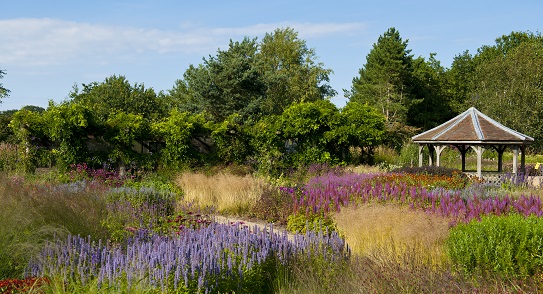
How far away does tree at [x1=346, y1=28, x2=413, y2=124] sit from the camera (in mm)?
46344

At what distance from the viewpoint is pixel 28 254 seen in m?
5.23

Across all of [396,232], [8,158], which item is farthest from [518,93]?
[396,232]

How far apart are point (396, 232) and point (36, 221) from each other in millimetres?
4091

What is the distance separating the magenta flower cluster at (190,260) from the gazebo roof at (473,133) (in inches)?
591

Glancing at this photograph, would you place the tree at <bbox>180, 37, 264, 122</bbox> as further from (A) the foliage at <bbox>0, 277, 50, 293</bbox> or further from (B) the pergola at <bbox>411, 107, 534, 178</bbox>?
(A) the foliage at <bbox>0, 277, 50, 293</bbox>

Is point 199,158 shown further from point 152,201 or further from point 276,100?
point 276,100

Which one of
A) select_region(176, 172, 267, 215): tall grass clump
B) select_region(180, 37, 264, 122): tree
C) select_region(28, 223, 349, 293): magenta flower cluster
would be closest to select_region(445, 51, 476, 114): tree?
select_region(180, 37, 264, 122): tree

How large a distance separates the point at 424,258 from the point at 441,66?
62.8 meters

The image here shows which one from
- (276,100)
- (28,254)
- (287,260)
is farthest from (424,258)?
(276,100)

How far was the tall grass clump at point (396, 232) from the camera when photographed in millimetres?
6027

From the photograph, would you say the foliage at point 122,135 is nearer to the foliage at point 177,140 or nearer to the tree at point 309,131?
the foliage at point 177,140

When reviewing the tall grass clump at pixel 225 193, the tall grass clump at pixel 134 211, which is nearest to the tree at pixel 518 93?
the tall grass clump at pixel 225 193

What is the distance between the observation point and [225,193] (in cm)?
1155

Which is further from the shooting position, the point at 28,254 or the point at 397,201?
the point at 397,201
